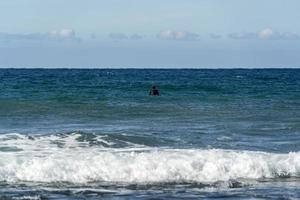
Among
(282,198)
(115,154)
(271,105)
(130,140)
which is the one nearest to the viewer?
(282,198)

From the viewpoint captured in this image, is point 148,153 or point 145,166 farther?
point 148,153

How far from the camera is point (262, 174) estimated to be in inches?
649

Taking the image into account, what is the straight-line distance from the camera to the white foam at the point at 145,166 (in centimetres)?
1590

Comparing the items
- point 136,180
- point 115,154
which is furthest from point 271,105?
point 136,180

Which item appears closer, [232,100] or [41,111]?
[41,111]

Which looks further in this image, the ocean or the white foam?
the white foam

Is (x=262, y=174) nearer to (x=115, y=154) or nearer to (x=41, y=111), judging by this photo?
(x=115, y=154)

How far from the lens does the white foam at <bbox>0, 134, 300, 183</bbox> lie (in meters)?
15.9

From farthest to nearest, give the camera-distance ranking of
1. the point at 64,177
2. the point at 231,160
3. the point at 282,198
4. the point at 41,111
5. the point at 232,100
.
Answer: the point at 232,100, the point at 41,111, the point at 231,160, the point at 64,177, the point at 282,198

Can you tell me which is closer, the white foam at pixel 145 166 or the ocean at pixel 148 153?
the ocean at pixel 148 153

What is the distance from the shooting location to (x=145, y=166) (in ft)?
54.1

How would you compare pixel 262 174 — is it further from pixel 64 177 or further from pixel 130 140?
pixel 130 140

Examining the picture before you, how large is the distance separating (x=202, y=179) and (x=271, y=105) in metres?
20.7

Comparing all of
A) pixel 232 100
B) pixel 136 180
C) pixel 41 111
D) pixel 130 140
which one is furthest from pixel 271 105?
pixel 136 180
